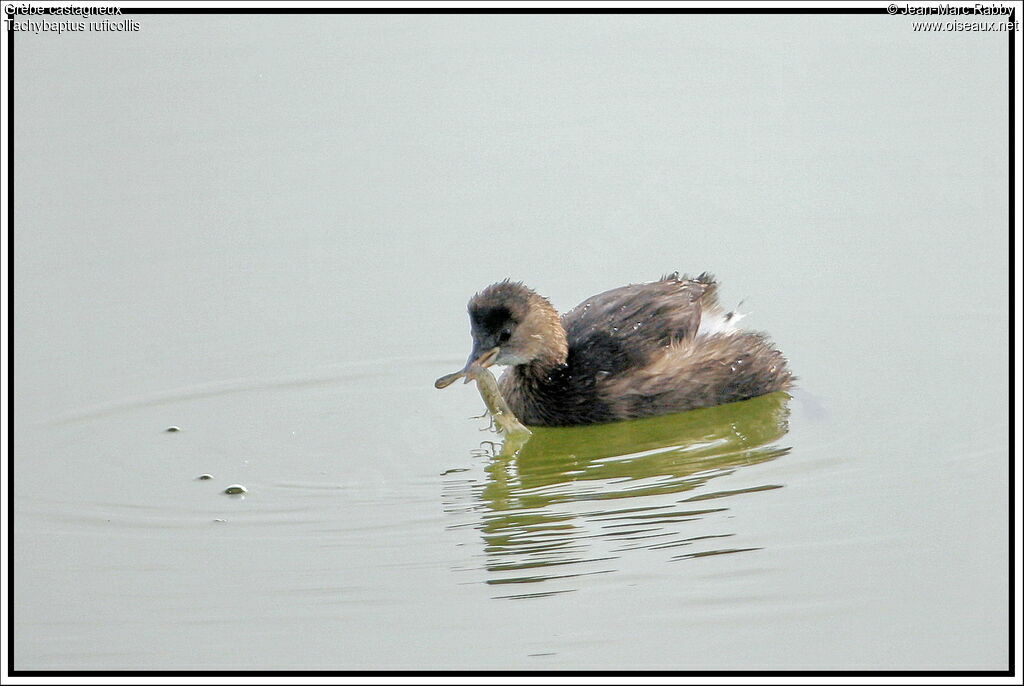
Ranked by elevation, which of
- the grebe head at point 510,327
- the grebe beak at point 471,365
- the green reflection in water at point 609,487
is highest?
the grebe head at point 510,327

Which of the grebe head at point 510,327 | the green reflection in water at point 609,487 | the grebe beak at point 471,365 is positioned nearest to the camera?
the green reflection in water at point 609,487

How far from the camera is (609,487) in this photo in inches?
270

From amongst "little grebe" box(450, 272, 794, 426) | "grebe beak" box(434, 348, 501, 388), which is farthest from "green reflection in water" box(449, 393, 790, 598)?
"grebe beak" box(434, 348, 501, 388)

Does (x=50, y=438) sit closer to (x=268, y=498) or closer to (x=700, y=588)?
(x=268, y=498)

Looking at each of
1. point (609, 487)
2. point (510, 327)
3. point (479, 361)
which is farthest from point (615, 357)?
point (609, 487)

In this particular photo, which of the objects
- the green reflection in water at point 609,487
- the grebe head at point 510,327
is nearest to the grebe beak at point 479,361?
the grebe head at point 510,327

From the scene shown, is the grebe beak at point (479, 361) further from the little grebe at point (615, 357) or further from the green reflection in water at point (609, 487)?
the green reflection in water at point (609, 487)

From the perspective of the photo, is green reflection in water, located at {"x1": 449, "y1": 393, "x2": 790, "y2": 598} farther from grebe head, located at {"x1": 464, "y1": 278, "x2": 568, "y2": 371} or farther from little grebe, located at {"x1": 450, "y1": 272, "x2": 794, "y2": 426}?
grebe head, located at {"x1": 464, "y1": 278, "x2": 568, "y2": 371}

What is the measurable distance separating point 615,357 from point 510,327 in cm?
62

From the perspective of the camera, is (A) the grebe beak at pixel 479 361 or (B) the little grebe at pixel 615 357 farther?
(B) the little grebe at pixel 615 357

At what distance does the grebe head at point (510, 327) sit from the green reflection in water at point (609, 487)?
1.53 feet

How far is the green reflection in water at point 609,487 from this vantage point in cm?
608

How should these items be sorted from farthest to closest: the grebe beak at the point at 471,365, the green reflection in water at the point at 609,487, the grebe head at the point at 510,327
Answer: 1. the grebe head at the point at 510,327
2. the grebe beak at the point at 471,365
3. the green reflection in water at the point at 609,487

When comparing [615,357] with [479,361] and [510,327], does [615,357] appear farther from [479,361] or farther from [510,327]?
[479,361]
